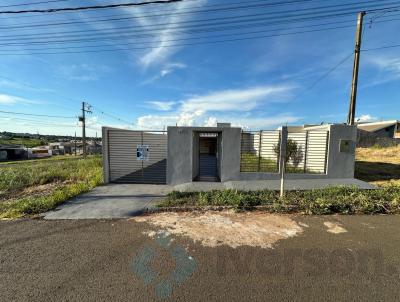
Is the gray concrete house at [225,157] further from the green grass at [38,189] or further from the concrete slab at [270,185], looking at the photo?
the green grass at [38,189]

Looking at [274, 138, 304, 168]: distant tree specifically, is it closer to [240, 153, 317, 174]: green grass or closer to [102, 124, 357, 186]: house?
[102, 124, 357, 186]: house

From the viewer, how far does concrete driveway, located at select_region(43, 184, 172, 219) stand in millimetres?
5660

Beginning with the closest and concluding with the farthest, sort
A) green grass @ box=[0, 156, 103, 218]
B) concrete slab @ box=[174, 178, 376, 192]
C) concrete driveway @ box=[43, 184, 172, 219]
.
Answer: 1. concrete driveway @ box=[43, 184, 172, 219]
2. green grass @ box=[0, 156, 103, 218]
3. concrete slab @ box=[174, 178, 376, 192]

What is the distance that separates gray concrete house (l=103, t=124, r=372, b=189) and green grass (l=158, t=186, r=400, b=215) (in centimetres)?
211

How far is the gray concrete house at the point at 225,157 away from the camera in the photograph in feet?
29.9

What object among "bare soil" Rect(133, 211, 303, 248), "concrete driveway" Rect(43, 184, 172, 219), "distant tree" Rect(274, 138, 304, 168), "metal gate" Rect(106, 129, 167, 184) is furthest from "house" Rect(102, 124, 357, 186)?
"bare soil" Rect(133, 211, 303, 248)

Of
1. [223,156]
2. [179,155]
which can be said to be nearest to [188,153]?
[179,155]

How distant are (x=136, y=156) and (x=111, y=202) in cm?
321

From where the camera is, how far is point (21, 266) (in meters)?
3.31

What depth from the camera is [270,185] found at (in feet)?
27.4

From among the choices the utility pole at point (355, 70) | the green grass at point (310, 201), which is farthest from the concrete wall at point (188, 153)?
the utility pole at point (355, 70)

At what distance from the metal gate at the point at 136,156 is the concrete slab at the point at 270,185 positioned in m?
1.68

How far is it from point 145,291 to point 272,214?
13.1 ft

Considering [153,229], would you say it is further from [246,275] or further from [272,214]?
[272,214]
